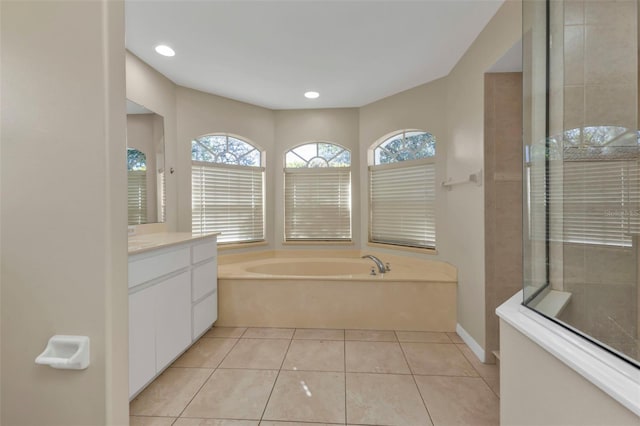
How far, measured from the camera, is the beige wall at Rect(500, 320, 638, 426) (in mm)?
736

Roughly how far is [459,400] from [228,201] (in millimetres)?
2889

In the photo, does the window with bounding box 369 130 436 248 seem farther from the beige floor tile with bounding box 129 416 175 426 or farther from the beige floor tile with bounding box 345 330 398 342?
the beige floor tile with bounding box 129 416 175 426

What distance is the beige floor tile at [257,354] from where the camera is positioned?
2.01 m

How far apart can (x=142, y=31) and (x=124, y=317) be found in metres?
2.09

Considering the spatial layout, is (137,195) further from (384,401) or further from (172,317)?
(384,401)

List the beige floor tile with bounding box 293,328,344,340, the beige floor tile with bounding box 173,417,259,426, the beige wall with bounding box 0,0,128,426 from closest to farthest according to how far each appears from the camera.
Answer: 1. the beige wall with bounding box 0,0,128,426
2. the beige floor tile with bounding box 173,417,259,426
3. the beige floor tile with bounding box 293,328,344,340

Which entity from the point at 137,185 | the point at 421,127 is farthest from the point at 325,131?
the point at 137,185

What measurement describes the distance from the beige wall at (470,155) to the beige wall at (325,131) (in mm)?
1163

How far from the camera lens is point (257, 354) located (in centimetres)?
216

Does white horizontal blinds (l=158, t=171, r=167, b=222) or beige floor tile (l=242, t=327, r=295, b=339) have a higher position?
white horizontal blinds (l=158, t=171, r=167, b=222)

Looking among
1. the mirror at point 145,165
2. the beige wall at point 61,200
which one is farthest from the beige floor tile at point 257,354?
the mirror at point 145,165

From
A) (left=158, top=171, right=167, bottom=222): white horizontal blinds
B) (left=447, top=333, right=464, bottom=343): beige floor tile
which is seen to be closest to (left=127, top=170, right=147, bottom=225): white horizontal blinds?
(left=158, top=171, right=167, bottom=222): white horizontal blinds

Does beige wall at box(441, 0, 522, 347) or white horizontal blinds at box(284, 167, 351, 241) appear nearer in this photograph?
beige wall at box(441, 0, 522, 347)

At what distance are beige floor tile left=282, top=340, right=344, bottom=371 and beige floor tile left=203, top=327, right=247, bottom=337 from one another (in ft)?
1.79
